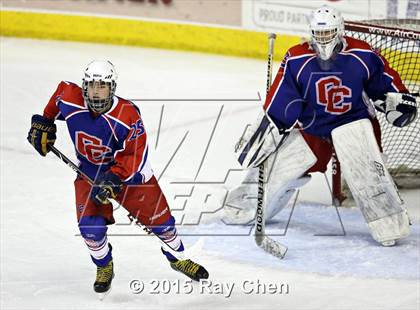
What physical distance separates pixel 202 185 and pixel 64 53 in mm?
2669

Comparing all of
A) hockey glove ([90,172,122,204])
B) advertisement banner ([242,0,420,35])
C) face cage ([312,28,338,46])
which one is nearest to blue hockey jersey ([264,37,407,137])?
face cage ([312,28,338,46])

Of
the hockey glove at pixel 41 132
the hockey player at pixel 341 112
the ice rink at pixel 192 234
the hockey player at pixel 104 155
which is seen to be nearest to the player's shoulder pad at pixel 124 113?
the hockey player at pixel 104 155

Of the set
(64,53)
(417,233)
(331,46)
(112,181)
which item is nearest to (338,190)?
(417,233)

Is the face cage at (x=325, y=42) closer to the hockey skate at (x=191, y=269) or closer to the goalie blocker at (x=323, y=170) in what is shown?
the goalie blocker at (x=323, y=170)

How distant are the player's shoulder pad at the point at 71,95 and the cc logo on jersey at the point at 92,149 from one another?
115 mm

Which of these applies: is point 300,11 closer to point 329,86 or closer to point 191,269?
point 329,86

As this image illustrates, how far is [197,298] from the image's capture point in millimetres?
4324

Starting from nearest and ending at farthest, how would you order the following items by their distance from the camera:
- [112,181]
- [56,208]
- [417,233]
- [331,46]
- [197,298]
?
[112,181], [197,298], [331,46], [417,233], [56,208]

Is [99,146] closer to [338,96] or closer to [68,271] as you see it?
[68,271]

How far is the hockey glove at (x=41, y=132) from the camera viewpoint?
4246mm

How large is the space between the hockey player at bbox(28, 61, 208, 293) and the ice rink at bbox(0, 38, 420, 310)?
0.27 m

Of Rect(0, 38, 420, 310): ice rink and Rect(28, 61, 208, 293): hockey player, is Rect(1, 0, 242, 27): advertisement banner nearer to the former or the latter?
Rect(0, 38, 420, 310): ice rink

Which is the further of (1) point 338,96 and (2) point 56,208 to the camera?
(2) point 56,208

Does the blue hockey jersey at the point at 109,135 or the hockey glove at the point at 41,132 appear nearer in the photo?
the blue hockey jersey at the point at 109,135
